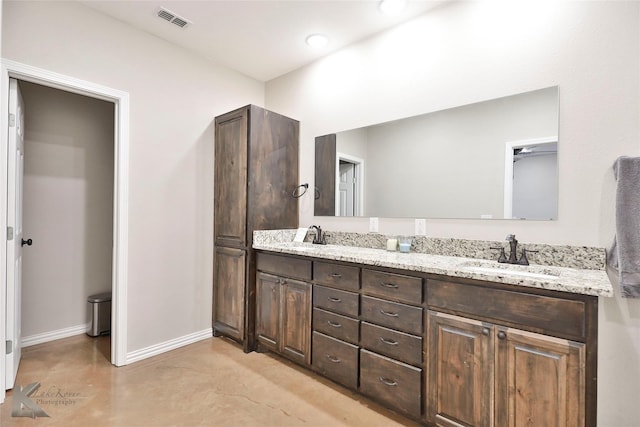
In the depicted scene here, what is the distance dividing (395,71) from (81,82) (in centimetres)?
245

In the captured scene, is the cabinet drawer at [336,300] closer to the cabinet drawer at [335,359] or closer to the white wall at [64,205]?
the cabinet drawer at [335,359]

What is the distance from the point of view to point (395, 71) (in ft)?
8.50

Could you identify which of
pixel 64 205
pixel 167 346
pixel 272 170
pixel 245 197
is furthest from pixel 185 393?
pixel 64 205

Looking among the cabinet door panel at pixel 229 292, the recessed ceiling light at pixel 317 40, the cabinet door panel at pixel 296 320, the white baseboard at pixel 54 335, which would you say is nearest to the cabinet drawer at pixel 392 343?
the cabinet door panel at pixel 296 320

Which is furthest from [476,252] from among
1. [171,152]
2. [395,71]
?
[171,152]

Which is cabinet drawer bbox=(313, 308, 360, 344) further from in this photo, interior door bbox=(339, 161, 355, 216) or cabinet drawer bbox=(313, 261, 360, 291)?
interior door bbox=(339, 161, 355, 216)

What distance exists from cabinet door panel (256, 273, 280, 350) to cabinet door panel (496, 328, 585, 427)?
1.67 m

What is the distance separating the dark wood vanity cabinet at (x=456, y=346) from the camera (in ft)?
4.41

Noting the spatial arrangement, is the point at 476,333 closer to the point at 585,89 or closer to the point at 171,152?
the point at 585,89

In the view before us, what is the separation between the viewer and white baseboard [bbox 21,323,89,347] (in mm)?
2881

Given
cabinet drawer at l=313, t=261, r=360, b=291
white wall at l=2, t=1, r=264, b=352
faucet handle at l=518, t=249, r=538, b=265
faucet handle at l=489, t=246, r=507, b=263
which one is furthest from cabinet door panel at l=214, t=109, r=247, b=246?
faucet handle at l=518, t=249, r=538, b=265

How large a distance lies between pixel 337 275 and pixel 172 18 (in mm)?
2430

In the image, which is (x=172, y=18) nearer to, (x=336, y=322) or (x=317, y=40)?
(x=317, y=40)

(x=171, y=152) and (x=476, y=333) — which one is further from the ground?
(x=171, y=152)
